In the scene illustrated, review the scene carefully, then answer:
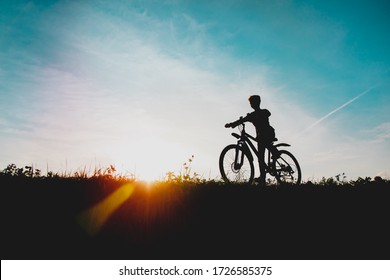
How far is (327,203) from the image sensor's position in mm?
7004

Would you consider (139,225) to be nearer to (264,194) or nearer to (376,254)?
(264,194)

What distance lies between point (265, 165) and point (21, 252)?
705 cm

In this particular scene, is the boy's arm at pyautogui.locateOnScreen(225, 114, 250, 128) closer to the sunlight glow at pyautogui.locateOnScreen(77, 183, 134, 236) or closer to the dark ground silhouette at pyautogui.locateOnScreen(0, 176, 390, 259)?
the dark ground silhouette at pyautogui.locateOnScreen(0, 176, 390, 259)

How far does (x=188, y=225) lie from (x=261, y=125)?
4.90m

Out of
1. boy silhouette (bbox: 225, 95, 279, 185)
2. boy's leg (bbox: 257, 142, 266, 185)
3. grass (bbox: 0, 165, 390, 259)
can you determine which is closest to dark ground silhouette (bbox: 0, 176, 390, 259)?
grass (bbox: 0, 165, 390, 259)

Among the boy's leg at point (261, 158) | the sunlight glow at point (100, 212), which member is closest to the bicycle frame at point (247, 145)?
the boy's leg at point (261, 158)

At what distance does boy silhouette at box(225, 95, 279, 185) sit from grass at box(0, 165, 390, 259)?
8.39 feet

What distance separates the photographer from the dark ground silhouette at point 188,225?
5.34 m

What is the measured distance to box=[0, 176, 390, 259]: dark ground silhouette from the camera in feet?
17.5

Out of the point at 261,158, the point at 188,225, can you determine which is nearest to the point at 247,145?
the point at 261,158

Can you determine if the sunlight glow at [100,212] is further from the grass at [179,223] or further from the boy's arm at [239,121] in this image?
the boy's arm at [239,121]

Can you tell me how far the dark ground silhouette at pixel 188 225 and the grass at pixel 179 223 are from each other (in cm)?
2

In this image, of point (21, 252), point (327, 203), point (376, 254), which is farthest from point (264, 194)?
point (21, 252)
